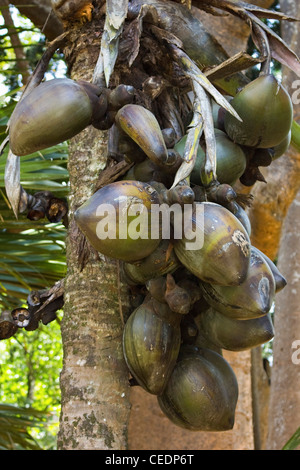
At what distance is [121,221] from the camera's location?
A: 80 centimetres

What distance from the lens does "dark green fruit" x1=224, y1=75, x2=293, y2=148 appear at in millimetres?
958

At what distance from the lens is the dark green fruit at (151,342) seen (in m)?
0.89

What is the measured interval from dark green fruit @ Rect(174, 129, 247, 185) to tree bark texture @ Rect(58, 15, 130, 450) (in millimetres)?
159

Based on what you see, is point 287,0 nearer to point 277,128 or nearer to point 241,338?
point 277,128

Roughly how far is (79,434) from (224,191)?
372 millimetres

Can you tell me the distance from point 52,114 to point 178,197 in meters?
0.21

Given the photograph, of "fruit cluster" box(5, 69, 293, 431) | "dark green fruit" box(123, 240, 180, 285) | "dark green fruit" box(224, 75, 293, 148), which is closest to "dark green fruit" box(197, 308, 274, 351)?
"fruit cluster" box(5, 69, 293, 431)

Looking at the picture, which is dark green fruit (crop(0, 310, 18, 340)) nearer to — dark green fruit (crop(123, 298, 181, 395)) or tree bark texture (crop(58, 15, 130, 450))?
tree bark texture (crop(58, 15, 130, 450))

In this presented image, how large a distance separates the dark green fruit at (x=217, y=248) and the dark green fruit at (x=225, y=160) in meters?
0.13

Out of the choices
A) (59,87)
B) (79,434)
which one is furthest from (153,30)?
(79,434)

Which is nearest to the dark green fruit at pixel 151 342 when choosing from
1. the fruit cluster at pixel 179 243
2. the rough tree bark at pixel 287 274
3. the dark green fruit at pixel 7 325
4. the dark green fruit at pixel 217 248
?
the fruit cluster at pixel 179 243

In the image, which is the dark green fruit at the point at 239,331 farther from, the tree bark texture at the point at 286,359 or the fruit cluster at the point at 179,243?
the tree bark texture at the point at 286,359

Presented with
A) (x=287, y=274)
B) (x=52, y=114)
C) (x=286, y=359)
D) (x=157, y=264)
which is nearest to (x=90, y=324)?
(x=157, y=264)

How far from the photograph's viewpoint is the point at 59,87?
34.4 inches
